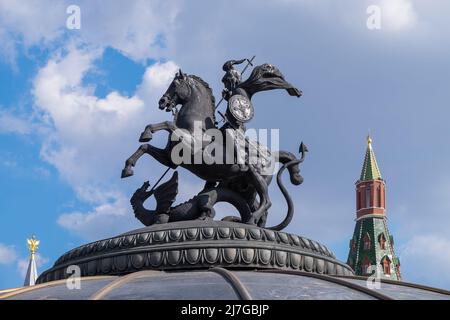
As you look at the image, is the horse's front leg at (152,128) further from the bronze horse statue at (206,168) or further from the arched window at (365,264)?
the arched window at (365,264)

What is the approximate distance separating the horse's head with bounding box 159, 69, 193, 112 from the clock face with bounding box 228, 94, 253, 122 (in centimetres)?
61

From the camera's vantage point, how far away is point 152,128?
48.0 ft

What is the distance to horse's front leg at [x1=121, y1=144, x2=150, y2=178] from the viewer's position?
1458 centimetres

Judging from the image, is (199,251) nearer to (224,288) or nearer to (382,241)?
(224,288)

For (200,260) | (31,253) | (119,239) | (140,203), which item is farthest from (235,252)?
(31,253)

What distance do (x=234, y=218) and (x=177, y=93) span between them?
190cm

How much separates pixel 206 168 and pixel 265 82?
1.65 m

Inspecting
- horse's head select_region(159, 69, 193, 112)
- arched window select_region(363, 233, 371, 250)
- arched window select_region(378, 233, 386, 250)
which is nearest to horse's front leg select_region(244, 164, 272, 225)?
horse's head select_region(159, 69, 193, 112)

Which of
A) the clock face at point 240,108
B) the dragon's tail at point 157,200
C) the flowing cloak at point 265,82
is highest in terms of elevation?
the flowing cloak at point 265,82

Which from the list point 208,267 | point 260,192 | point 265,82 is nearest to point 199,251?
point 208,267

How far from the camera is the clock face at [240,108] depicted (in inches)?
602

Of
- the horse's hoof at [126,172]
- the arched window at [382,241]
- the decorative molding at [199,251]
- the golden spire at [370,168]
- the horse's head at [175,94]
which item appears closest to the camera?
the decorative molding at [199,251]

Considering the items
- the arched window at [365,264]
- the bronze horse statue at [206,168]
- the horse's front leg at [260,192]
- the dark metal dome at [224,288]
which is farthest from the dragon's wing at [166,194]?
the arched window at [365,264]

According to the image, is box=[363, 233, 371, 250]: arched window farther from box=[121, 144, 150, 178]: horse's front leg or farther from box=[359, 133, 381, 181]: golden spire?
box=[121, 144, 150, 178]: horse's front leg
